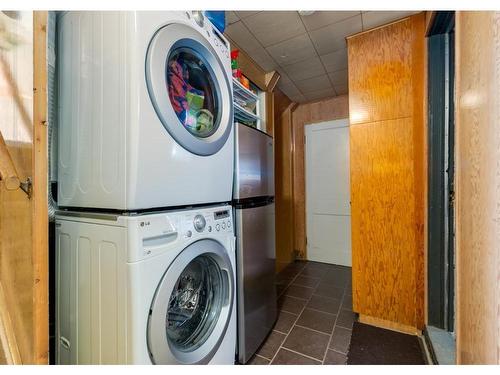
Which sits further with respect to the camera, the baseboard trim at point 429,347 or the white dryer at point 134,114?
the baseboard trim at point 429,347

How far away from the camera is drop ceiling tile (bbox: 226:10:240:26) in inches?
60.2

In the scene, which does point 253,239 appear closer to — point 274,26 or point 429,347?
point 429,347

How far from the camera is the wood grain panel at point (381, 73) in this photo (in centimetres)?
162

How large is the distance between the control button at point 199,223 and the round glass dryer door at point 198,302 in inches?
2.3

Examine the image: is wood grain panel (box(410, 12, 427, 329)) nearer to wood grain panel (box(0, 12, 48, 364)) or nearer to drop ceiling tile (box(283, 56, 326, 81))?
drop ceiling tile (box(283, 56, 326, 81))

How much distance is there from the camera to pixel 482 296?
0.66 meters

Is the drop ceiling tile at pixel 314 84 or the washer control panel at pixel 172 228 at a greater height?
the drop ceiling tile at pixel 314 84

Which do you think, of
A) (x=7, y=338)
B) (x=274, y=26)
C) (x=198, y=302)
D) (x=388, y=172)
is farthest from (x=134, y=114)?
(x=388, y=172)

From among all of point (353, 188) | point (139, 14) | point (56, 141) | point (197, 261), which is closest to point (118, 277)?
point (197, 261)

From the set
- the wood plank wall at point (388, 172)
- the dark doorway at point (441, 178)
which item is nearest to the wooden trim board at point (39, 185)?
the wood plank wall at point (388, 172)

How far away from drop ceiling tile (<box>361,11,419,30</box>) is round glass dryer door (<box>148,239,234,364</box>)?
1.85 metres

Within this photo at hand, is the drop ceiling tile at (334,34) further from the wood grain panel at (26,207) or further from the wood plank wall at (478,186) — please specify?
the wood grain panel at (26,207)

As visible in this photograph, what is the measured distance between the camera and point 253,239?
135 cm

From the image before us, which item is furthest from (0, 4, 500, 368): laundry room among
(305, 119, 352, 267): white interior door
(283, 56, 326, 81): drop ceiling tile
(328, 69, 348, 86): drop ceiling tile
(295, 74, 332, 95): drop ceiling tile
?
(305, 119, 352, 267): white interior door
